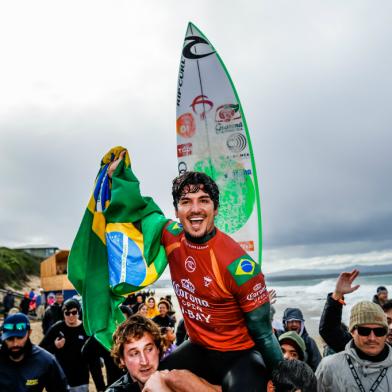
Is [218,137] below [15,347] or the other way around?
the other way around

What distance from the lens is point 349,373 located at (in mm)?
3043

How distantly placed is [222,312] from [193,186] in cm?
86

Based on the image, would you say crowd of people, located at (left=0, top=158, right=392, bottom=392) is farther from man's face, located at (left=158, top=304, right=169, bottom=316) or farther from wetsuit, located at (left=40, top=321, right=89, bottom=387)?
man's face, located at (left=158, top=304, right=169, bottom=316)

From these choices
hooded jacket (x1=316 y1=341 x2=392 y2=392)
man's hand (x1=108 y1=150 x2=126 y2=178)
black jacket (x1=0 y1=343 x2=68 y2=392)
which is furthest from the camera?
black jacket (x1=0 y1=343 x2=68 y2=392)

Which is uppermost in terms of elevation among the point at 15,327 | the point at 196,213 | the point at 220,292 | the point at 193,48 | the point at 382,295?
the point at 193,48

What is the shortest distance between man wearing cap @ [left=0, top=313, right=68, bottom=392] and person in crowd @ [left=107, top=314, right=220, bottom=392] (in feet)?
6.01

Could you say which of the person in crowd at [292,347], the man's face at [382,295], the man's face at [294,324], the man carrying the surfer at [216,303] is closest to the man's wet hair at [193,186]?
the man carrying the surfer at [216,303]

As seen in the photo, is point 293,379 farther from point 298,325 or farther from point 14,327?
point 14,327

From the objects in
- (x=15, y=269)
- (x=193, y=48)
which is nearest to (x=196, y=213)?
(x=193, y=48)

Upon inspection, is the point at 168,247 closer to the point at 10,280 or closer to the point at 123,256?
the point at 123,256

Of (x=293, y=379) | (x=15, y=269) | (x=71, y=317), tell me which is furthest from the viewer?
(x=15, y=269)

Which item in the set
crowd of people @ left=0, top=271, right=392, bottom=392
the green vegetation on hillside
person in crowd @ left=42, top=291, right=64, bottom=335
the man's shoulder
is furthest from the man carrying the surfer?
the green vegetation on hillside

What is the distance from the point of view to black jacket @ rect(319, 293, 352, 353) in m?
3.51

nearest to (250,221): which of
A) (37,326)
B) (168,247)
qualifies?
(168,247)
